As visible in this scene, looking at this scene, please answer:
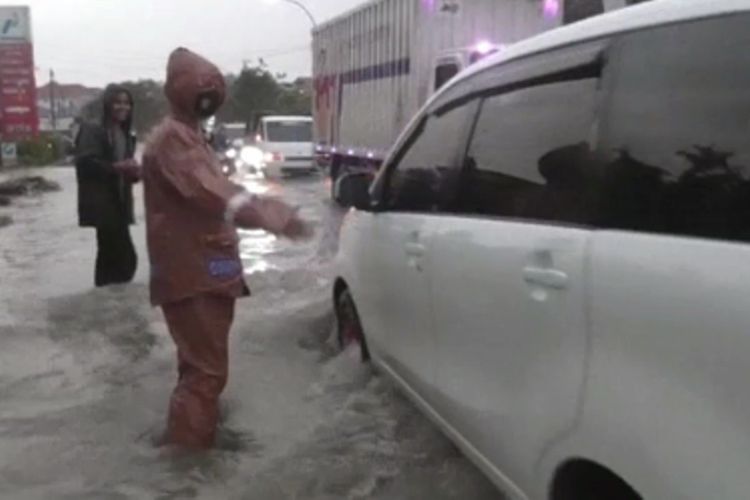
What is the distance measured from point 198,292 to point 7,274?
7.35 metres

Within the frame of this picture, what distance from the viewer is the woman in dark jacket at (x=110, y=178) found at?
841 centimetres

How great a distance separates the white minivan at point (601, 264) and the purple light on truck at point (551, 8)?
10511mm

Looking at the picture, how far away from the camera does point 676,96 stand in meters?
2.61

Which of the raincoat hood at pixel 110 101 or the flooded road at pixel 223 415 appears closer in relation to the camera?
the flooded road at pixel 223 415

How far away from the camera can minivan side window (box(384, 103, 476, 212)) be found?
4039 millimetres

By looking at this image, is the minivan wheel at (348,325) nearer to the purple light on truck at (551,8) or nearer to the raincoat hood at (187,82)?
the raincoat hood at (187,82)

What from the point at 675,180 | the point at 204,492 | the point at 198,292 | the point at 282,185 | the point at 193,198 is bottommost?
the point at 282,185

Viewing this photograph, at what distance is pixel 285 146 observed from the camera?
31.4m

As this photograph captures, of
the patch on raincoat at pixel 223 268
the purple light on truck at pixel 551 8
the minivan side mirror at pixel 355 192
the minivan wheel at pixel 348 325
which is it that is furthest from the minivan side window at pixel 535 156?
the purple light on truck at pixel 551 8

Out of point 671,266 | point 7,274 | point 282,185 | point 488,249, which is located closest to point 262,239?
point 7,274

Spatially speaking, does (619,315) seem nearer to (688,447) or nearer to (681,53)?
(688,447)

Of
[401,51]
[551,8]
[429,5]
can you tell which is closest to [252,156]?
[401,51]

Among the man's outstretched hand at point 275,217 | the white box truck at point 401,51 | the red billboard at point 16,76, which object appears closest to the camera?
the man's outstretched hand at point 275,217

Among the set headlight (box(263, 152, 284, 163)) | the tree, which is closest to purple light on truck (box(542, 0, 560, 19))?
headlight (box(263, 152, 284, 163))
